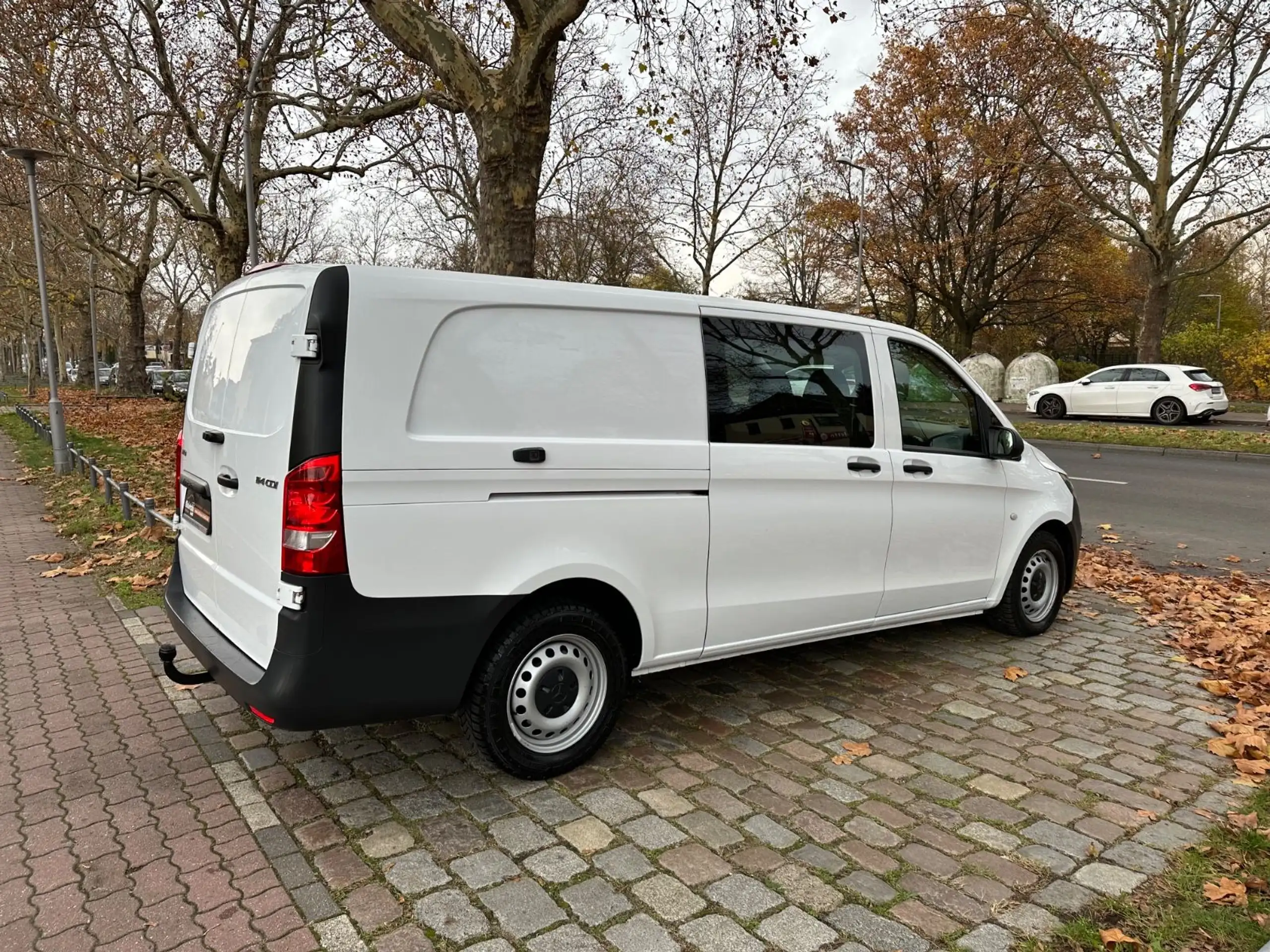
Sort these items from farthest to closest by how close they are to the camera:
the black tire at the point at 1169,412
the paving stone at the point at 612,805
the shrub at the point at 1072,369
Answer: the shrub at the point at 1072,369
the black tire at the point at 1169,412
the paving stone at the point at 612,805

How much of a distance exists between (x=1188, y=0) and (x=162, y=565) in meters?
22.4

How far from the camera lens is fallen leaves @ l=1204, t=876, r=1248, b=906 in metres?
2.78

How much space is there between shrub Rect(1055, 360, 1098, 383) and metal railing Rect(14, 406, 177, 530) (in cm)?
3389

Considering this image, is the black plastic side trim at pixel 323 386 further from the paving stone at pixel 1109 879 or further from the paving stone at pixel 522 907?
the paving stone at pixel 1109 879

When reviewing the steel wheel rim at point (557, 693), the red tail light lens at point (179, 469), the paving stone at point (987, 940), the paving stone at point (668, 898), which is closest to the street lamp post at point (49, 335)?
the red tail light lens at point (179, 469)

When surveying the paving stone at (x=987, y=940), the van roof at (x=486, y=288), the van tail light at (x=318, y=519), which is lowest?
the paving stone at (x=987, y=940)

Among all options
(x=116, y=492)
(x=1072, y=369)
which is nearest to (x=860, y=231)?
(x=1072, y=369)

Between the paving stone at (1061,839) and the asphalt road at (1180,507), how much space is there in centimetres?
550

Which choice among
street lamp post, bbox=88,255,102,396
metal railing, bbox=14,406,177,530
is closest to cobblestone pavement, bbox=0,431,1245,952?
metal railing, bbox=14,406,177,530

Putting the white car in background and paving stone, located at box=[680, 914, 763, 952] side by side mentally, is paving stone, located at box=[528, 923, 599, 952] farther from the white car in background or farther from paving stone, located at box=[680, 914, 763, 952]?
the white car in background

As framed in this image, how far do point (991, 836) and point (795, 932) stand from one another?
3.23 ft

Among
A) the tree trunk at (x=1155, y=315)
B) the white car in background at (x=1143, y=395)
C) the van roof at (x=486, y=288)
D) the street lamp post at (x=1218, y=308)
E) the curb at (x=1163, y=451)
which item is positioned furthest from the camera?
the street lamp post at (x=1218, y=308)

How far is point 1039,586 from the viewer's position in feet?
18.6

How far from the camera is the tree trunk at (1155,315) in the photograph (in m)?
22.2
